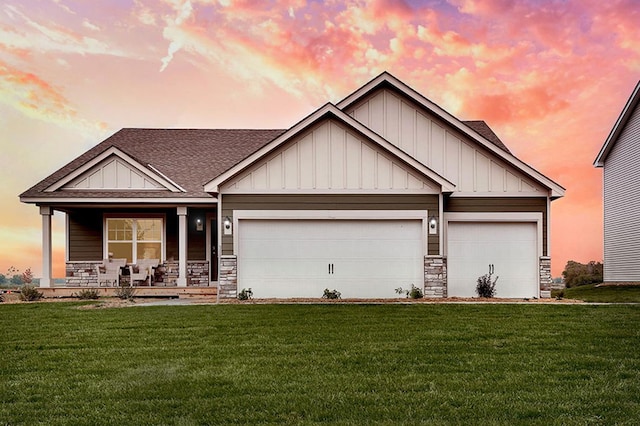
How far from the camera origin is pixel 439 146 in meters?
18.7

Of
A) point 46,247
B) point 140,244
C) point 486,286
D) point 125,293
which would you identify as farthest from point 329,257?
point 46,247

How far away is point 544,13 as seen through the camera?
59.6ft

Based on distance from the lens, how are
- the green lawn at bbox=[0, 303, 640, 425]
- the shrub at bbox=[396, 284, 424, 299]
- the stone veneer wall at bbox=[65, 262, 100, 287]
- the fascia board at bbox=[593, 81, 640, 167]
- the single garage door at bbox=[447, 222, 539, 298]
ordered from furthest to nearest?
the fascia board at bbox=[593, 81, 640, 167]
the stone veneer wall at bbox=[65, 262, 100, 287]
the single garage door at bbox=[447, 222, 539, 298]
the shrub at bbox=[396, 284, 424, 299]
the green lawn at bbox=[0, 303, 640, 425]

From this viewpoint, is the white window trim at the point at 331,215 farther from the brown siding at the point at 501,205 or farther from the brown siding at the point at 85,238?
the brown siding at the point at 85,238

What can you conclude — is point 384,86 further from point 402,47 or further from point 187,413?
point 187,413

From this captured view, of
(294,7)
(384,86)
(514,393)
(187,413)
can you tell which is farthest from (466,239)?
(187,413)

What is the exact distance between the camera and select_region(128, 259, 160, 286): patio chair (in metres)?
20.1

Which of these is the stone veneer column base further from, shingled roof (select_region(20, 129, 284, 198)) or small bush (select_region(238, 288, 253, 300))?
shingled roof (select_region(20, 129, 284, 198))

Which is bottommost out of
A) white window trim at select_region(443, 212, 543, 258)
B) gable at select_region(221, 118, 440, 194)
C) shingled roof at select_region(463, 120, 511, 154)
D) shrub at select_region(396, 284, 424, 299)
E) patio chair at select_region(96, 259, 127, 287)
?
shrub at select_region(396, 284, 424, 299)

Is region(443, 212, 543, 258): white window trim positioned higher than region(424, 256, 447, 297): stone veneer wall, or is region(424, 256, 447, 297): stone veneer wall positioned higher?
region(443, 212, 543, 258): white window trim

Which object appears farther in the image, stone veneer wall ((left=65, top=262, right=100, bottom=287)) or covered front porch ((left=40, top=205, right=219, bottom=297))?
covered front porch ((left=40, top=205, right=219, bottom=297))

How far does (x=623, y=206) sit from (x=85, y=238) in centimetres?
2393

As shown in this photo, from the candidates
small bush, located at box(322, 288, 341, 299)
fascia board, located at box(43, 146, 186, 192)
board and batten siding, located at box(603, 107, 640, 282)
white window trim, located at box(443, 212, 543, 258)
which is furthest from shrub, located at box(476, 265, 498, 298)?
board and batten siding, located at box(603, 107, 640, 282)

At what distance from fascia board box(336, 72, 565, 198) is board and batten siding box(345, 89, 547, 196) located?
24 centimetres
